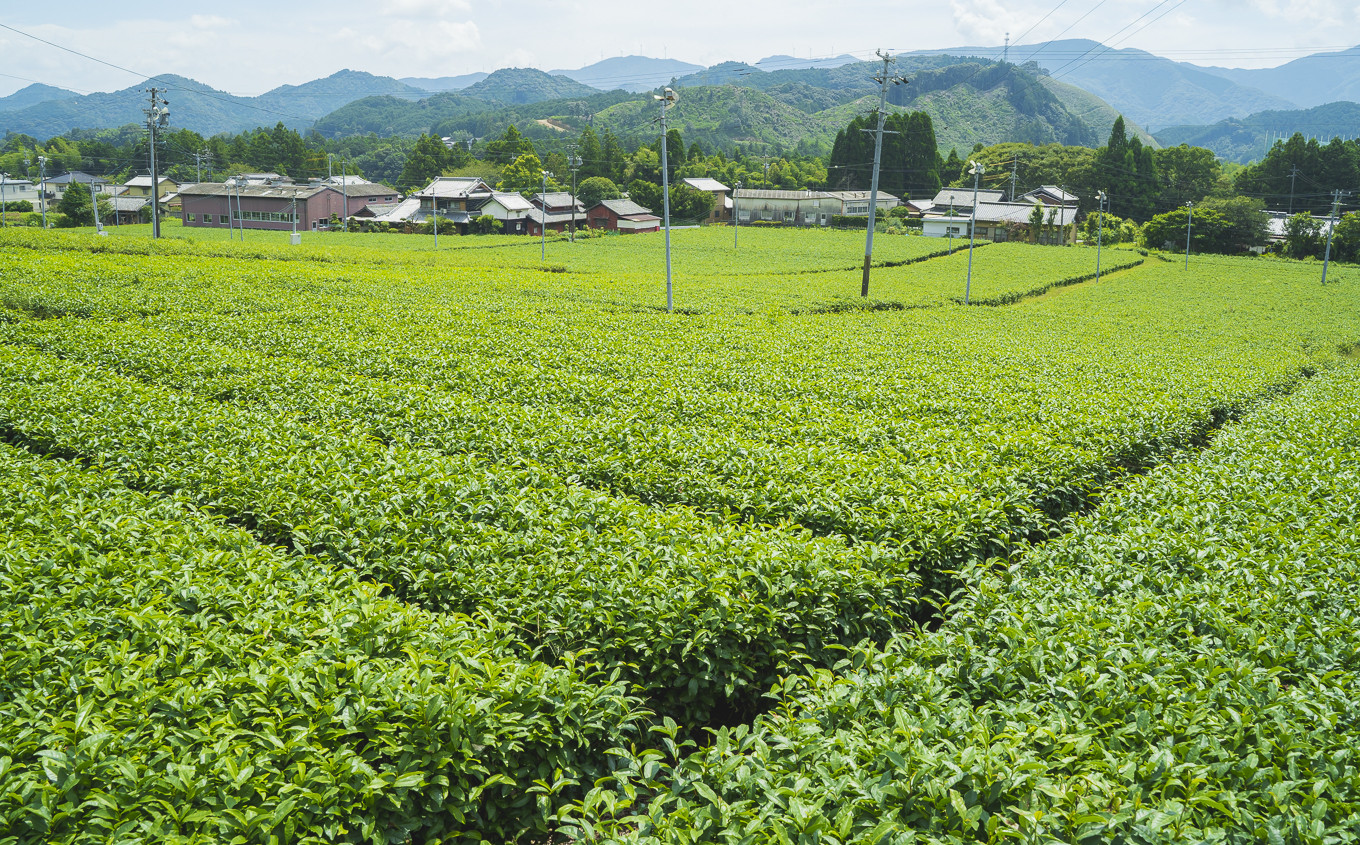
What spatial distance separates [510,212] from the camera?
8231cm

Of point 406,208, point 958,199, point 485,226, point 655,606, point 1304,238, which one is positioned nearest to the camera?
point 655,606

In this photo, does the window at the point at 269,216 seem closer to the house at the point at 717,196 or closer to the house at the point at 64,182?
the house at the point at 64,182

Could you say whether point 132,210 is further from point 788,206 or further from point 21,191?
point 788,206

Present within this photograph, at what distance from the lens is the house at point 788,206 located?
101188 millimetres

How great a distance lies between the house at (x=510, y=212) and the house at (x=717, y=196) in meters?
27.0

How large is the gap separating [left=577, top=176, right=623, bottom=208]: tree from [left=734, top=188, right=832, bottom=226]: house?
1623 cm

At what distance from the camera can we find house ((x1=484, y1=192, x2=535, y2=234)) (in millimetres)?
82562

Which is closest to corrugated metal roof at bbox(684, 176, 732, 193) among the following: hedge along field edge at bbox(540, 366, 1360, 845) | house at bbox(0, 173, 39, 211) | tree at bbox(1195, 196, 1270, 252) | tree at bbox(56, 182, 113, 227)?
tree at bbox(1195, 196, 1270, 252)

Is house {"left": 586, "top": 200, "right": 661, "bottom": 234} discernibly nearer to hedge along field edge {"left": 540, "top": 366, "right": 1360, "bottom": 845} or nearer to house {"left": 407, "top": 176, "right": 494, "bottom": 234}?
house {"left": 407, "top": 176, "right": 494, "bottom": 234}

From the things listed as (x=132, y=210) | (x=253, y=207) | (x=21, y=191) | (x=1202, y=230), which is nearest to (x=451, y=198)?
(x=253, y=207)

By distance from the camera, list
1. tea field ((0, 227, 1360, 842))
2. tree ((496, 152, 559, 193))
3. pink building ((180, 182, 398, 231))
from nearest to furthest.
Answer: tea field ((0, 227, 1360, 842)) < pink building ((180, 182, 398, 231)) < tree ((496, 152, 559, 193))

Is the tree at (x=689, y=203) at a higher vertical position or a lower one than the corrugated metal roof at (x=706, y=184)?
lower

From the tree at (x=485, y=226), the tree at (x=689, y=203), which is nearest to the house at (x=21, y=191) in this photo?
the tree at (x=485, y=226)

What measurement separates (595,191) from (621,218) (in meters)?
9.24
